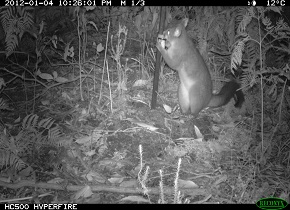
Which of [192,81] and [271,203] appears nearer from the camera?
[271,203]

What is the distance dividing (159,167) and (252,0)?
2.06m

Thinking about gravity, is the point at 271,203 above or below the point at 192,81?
below

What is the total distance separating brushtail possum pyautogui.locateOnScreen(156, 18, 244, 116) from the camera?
400 centimetres

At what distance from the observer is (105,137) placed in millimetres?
3441

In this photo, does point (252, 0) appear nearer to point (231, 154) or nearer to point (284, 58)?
point (284, 58)

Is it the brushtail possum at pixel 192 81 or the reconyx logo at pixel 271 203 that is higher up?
the brushtail possum at pixel 192 81

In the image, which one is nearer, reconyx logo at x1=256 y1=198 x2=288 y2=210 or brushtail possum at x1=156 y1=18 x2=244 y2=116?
reconyx logo at x1=256 y1=198 x2=288 y2=210

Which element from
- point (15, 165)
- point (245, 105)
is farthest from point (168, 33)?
point (15, 165)

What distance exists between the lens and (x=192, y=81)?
407cm

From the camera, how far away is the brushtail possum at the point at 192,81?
13.1ft

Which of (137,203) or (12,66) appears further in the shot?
(12,66)

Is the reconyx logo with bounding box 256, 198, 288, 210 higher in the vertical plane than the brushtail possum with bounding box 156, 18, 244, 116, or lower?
lower

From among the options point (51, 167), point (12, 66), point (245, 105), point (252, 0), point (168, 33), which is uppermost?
point (252, 0)

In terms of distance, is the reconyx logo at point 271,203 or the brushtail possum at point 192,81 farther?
the brushtail possum at point 192,81
